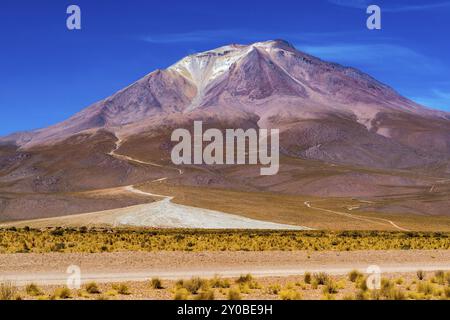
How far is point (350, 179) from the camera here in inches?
6614

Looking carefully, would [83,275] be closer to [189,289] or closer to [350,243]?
[189,289]

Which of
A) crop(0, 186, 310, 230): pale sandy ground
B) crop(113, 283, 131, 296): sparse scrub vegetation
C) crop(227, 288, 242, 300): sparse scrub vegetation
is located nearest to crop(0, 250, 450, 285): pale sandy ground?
crop(113, 283, 131, 296): sparse scrub vegetation

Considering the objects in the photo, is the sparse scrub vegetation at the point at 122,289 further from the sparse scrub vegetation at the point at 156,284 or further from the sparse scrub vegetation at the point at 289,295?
the sparse scrub vegetation at the point at 289,295

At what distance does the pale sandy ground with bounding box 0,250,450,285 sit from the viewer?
80.5 feet

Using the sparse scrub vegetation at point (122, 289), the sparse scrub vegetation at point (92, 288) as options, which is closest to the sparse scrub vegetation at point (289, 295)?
the sparse scrub vegetation at point (122, 289)

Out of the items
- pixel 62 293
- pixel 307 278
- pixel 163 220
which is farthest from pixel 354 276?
pixel 163 220

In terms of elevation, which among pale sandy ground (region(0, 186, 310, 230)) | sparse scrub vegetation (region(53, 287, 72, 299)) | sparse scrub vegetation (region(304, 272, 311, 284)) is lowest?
sparse scrub vegetation (region(53, 287, 72, 299))

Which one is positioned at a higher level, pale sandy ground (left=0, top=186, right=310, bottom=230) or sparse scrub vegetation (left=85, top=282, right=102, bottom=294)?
pale sandy ground (left=0, top=186, right=310, bottom=230)

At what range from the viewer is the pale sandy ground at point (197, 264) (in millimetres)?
24531

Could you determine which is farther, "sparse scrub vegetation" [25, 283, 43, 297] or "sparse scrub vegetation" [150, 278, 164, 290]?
"sparse scrub vegetation" [150, 278, 164, 290]

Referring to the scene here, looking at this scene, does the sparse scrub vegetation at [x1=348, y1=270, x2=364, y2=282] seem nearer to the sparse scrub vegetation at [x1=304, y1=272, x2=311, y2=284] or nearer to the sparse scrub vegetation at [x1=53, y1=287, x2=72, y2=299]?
the sparse scrub vegetation at [x1=304, y1=272, x2=311, y2=284]

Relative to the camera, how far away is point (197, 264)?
29.0m

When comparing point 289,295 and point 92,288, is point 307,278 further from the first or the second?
point 92,288
